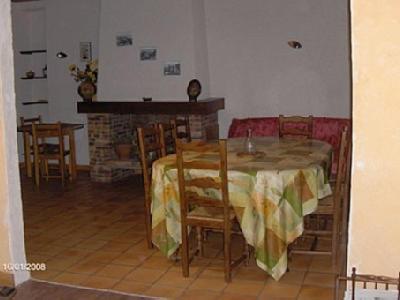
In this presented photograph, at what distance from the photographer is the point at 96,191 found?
6.35m

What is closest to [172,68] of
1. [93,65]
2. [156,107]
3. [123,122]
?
[156,107]

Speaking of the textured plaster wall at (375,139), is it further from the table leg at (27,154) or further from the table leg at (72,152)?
the table leg at (27,154)

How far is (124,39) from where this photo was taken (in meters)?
6.84

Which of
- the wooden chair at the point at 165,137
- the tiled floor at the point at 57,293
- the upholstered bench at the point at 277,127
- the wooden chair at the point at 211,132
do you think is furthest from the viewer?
the wooden chair at the point at 211,132

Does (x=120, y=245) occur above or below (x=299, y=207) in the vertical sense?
below

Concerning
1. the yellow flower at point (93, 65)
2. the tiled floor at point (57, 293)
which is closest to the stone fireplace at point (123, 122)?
the yellow flower at point (93, 65)

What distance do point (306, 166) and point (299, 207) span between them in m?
0.29

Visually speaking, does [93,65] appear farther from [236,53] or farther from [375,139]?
[375,139]

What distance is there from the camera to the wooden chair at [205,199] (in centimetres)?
338

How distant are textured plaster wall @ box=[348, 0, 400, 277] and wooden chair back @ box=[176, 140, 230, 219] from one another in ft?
3.13

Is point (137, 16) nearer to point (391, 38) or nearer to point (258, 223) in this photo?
point (258, 223)

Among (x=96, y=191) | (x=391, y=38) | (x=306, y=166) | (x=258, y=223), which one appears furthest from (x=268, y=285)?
(x=96, y=191)

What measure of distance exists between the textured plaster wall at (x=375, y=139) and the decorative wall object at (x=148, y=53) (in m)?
4.44

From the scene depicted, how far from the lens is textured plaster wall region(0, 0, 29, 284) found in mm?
3375
